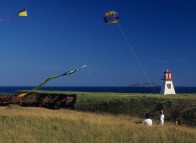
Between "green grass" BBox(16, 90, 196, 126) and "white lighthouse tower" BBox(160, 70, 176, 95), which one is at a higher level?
"white lighthouse tower" BBox(160, 70, 176, 95)

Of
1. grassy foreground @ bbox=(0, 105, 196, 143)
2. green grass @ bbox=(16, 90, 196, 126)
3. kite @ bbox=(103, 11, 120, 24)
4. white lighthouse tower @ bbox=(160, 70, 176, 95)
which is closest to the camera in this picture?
grassy foreground @ bbox=(0, 105, 196, 143)

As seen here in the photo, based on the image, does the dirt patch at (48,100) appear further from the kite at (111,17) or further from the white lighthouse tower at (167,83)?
the kite at (111,17)

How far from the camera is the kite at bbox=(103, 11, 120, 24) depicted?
24.1 metres

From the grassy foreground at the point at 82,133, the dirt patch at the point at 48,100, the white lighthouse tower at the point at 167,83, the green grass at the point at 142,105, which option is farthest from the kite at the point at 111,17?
the white lighthouse tower at the point at 167,83

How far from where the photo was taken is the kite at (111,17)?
24.1 meters

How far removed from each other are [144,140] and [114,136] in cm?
132

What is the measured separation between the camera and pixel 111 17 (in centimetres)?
2428

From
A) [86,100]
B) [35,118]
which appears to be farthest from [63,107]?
[35,118]

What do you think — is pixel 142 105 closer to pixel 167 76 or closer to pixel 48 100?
pixel 48 100

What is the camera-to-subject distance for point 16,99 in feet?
147

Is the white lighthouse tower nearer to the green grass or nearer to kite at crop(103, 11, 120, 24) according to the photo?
the green grass

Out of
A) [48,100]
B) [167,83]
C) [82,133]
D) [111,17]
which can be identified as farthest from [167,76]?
[82,133]

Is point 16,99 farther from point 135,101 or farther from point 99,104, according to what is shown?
point 135,101

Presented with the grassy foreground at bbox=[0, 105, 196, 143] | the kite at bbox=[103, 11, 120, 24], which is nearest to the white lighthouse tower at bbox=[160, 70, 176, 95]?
the kite at bbox=[103, 11, 120, 24]
